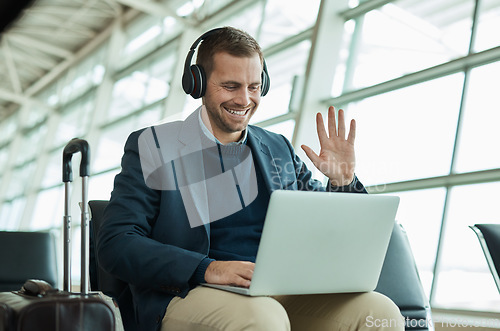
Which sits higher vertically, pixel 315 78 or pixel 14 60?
pixel 14 60

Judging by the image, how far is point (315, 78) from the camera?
18.6 feet

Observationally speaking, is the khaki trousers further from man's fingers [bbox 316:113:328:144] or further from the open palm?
man's fingers [bbox 316:113:328:144]

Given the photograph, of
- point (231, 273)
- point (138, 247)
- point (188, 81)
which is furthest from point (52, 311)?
point (188, 81)

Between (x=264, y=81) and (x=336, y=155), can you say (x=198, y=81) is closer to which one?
(x=264, y=81)

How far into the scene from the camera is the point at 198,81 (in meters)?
1.94

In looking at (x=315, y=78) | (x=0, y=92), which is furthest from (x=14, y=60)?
(x=315, y=78)

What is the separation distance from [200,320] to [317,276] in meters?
0.31

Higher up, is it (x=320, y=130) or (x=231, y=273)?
(x=320, y=130)

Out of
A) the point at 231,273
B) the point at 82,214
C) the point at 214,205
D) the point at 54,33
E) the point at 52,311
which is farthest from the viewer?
the point at 54,33

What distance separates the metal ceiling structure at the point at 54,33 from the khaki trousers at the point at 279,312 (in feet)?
23.8

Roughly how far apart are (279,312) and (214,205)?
517 mm

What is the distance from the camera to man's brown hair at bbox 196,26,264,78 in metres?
1.89

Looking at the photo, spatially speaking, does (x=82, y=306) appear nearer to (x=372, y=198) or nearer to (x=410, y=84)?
(x=372, y=198)

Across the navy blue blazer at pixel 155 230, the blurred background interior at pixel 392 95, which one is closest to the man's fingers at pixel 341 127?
the navy blue blazer at pixel 155 230
